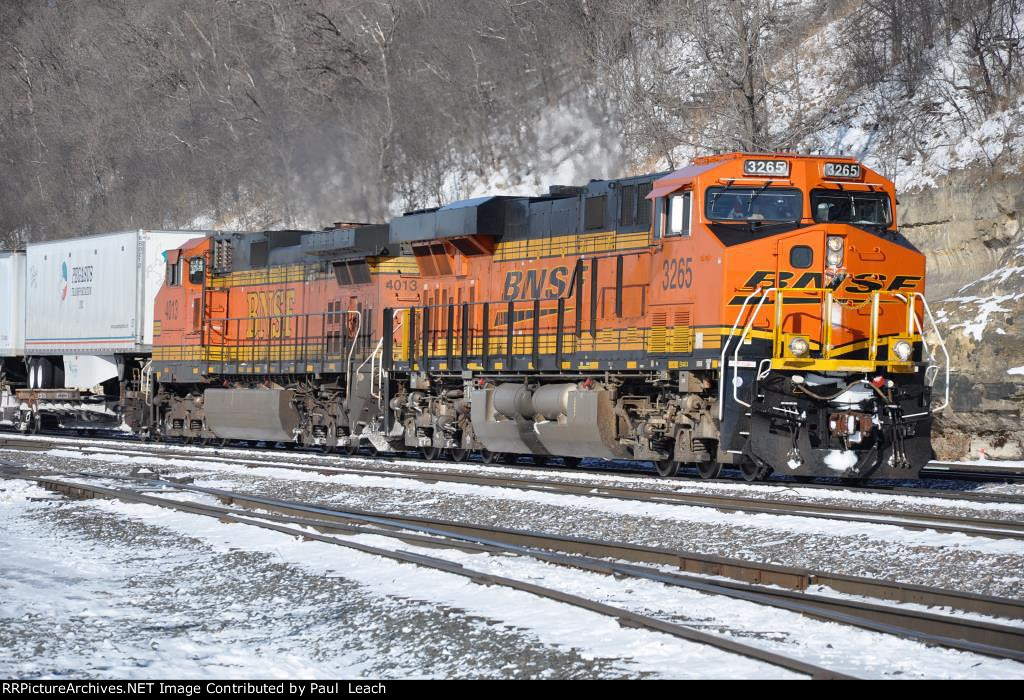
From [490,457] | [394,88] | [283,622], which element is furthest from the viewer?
[394,88]

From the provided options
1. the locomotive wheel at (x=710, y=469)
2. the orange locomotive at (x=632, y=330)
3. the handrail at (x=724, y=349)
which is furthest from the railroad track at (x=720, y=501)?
the locomotive wheel at (x=710, y=469)

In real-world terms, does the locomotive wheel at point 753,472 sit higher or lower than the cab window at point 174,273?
lower

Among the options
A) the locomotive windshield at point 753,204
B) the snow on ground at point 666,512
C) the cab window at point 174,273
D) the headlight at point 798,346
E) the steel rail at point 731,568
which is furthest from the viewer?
the cab window at point 174,273

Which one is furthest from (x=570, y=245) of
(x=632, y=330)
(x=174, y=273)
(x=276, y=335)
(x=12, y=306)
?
(x=12, y=306)

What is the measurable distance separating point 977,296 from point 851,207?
7.64m

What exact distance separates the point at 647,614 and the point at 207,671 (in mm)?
2528

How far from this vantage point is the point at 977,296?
2086 centimetres

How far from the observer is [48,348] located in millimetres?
28844

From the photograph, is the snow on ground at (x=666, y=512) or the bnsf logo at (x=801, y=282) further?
the bnsf logo at (x=801, y=282)

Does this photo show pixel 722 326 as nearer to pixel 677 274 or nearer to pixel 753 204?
pixel 677 274

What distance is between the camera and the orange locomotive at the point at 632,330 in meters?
13.6

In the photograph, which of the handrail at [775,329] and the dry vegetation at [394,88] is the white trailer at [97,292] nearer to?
the dry vegetation at [394,88]

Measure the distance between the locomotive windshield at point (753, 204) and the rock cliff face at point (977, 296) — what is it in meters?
7.00

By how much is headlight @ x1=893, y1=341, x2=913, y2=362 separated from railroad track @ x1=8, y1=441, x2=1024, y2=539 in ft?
7.88
